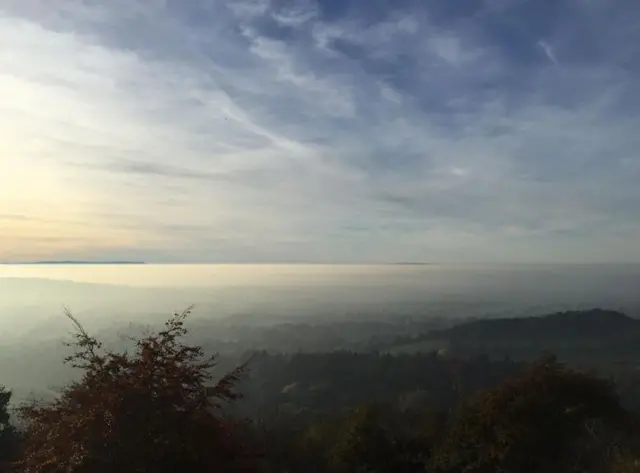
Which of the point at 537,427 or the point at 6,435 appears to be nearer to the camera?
the point at 537,427

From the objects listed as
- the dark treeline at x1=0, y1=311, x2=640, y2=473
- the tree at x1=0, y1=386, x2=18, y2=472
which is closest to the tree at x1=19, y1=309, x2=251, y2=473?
the dark treeline at x1=0, y1=311, x2=640, y2=473

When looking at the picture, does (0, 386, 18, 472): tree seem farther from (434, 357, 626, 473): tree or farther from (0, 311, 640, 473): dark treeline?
(434, 357, 626, 473): tree

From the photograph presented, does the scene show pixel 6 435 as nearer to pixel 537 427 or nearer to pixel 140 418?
pixel 140 418

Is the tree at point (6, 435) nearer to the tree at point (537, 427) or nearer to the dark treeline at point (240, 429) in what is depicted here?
the dark treeline at point (240, 429)

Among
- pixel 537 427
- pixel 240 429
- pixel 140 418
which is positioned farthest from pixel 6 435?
pixel 537 427

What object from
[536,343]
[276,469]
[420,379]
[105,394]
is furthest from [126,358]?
[536,343]

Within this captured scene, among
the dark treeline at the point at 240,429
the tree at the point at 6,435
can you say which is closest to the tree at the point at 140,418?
the dark treeline at the point at 240,429
